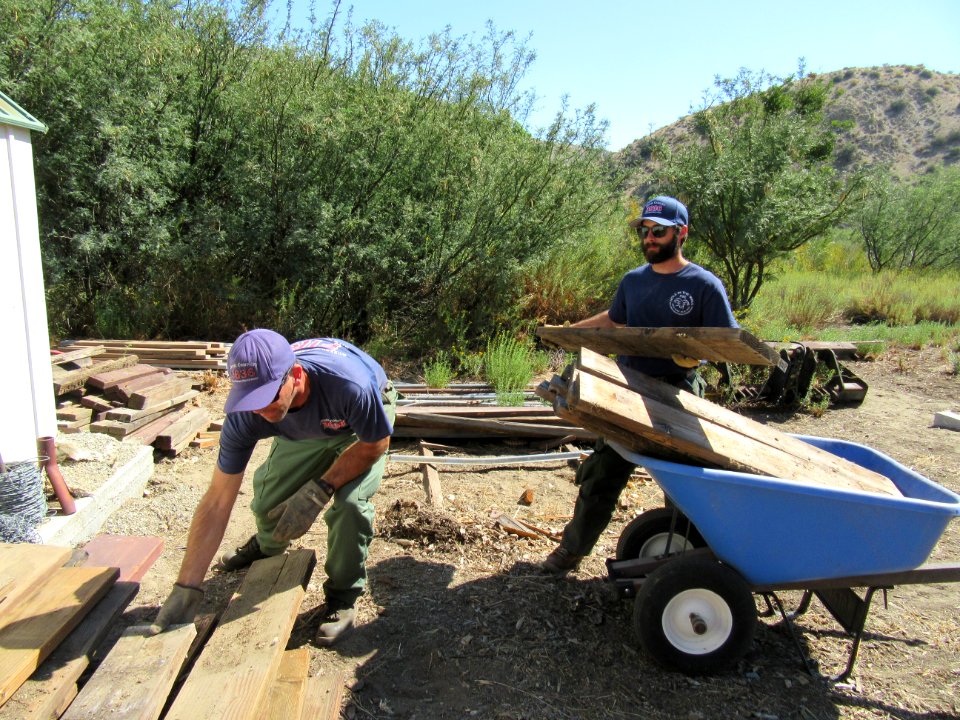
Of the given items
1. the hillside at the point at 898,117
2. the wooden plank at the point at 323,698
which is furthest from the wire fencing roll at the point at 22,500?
the hillside at the point at 898,117

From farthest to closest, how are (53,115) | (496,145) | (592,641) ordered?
(496,145)
(53,115)
(592,641)

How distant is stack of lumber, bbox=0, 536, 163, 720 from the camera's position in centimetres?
197

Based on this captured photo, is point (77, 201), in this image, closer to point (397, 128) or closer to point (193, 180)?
point (193, 180)

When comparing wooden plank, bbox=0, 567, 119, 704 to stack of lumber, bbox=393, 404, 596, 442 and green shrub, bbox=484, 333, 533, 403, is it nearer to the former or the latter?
stack of lumber, bbox=393, 404, 596, 442

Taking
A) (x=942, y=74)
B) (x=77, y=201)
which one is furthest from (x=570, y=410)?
(x=942, y=74)

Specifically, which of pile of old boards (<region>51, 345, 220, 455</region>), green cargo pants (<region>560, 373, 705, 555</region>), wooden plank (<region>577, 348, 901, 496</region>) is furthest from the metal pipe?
wooden plank (<region>577, 348, 901, 496</region>)

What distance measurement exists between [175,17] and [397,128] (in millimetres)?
3085

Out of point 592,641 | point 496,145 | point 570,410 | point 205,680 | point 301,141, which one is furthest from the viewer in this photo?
point 496,145

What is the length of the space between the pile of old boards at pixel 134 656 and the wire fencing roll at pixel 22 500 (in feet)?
2.00

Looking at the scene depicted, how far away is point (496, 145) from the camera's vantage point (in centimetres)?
806

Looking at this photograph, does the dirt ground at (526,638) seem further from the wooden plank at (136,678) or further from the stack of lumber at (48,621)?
the wooden plank at (136,678)

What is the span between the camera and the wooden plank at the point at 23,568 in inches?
90.9

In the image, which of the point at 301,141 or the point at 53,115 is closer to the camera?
the point at 53,115

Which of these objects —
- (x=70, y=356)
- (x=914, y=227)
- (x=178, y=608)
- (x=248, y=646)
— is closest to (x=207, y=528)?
(x=178, y=608)
